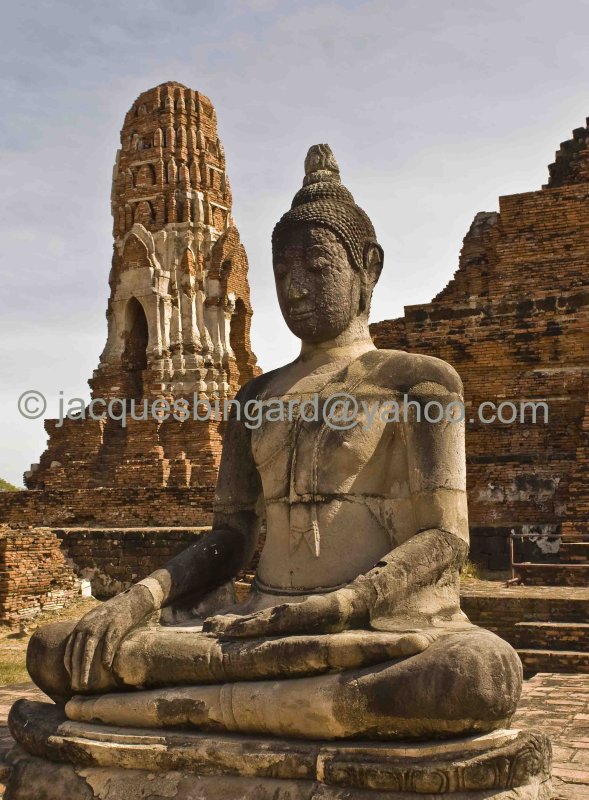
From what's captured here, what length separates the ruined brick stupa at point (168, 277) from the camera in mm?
26766

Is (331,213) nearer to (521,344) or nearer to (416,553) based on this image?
(416,553)

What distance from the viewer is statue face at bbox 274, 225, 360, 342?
15.0 feet

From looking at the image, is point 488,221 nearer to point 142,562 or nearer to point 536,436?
point 536,436

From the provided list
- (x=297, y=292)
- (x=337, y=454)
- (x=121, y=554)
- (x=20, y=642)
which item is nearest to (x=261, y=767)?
(x=337, y=454)

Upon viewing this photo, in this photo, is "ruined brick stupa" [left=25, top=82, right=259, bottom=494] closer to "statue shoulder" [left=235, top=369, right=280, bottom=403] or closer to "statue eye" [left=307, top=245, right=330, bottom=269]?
"statue shoulder" [left=235, top=369, right=280, bottom=403]

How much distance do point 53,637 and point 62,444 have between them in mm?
22955

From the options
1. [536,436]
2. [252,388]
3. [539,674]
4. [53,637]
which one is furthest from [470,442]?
[53,637]

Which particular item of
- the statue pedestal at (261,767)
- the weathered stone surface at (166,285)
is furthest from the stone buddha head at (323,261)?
the weathered stone surface at (166,285)

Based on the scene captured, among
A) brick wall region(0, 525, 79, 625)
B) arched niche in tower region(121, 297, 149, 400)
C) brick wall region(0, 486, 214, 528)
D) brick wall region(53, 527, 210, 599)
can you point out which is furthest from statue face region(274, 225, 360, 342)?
arched niche in tower region(121, 297, 149, 400)

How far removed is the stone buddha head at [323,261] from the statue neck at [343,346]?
0.02 m

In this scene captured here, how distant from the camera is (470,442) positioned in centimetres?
1479

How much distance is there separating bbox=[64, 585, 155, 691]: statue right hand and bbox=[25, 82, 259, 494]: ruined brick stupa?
868 inches

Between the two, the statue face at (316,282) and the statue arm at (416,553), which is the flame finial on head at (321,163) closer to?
Result: the statue face at (316,282)

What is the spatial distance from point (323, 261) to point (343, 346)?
0.41 meters
